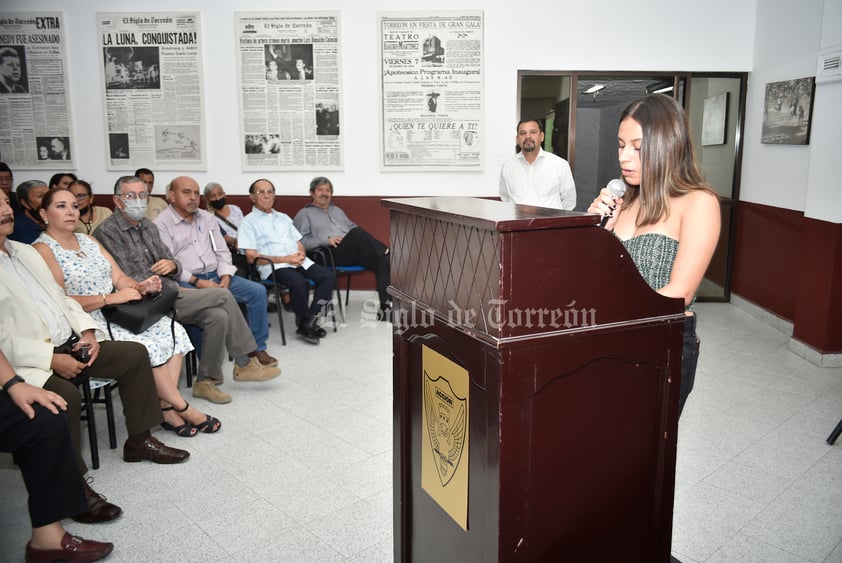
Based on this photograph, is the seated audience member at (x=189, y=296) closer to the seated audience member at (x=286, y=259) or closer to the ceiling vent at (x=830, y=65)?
the seated audience member at (x=286, y=259)

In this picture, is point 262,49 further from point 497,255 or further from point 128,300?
point 497,255

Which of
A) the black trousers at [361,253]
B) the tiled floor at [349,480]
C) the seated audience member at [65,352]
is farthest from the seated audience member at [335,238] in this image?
the seated audience member at [65,352]

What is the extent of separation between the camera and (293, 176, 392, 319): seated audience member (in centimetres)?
594

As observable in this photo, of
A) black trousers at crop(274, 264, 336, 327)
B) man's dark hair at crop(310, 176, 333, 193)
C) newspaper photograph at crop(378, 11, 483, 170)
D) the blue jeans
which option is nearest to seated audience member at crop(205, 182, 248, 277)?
man's dark hair at crop(310, 176, 333, 193)

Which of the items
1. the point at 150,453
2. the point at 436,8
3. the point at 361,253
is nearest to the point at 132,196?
the point at 150,453

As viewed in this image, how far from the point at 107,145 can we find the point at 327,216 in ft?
8.32

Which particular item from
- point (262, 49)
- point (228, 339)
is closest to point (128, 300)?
point (228, 339)

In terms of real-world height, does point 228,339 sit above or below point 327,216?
below

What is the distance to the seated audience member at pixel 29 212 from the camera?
4.98 meters

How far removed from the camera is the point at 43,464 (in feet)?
7.73

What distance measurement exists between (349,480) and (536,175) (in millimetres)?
3547

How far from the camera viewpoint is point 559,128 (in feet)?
21.2

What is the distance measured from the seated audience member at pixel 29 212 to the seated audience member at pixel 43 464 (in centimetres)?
312

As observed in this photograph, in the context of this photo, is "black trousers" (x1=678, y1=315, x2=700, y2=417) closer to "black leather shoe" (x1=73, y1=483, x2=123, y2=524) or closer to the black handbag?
"black leather shoe" (x1=73, y1=483, x2=123, y2=524)
